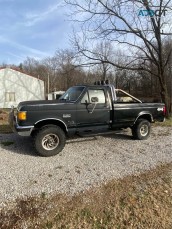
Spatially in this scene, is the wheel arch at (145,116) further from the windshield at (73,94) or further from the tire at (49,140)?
the tire at (49,140)

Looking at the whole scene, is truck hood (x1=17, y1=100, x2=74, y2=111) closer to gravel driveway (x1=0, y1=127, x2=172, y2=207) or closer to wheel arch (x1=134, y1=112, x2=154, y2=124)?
gravel driveway (x1=0, y1=127, x2=172, y2=207)

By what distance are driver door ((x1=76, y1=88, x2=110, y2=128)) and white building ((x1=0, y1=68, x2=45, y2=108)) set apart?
25358mm

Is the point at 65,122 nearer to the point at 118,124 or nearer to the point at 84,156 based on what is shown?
the point at 84,156

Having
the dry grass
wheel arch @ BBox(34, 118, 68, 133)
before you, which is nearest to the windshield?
wheel arch @ BBox(34, 118, 68, 133)

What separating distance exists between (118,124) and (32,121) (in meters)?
3.03

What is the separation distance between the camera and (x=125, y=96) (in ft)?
27.4

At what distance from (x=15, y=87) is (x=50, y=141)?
88.6 feet

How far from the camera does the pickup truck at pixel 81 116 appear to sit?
242 inches

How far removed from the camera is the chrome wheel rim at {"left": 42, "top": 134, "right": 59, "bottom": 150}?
20.5 feet

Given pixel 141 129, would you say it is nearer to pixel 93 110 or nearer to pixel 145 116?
pixel 145 116

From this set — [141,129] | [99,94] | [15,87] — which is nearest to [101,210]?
[99,94]

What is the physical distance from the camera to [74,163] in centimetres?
578

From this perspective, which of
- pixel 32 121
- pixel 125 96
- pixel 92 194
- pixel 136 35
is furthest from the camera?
pixel 136 35

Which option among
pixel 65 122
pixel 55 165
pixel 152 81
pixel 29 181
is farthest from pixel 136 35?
pixel 152 81
